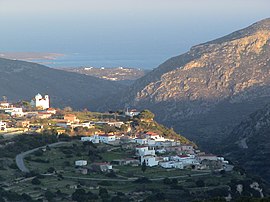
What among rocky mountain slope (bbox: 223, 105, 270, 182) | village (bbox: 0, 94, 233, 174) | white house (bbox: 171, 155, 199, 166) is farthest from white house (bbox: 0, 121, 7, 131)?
rocky mountain slope (bbox: 223, 105, 270, 182)

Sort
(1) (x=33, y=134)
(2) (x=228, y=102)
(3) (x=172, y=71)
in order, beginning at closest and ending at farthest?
(1) (x=33, y=134) < (2) (x=228, y=102) < (3) (x=172, y=71)

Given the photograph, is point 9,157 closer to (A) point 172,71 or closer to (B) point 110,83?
(A) point 172,71

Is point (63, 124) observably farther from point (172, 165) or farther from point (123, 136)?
point (172, 165)

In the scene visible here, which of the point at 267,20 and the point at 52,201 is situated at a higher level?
the point at 267,20

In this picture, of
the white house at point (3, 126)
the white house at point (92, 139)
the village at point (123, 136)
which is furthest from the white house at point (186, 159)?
the white house at point (3, 126)

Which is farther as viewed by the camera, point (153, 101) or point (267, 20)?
point (267, 20)

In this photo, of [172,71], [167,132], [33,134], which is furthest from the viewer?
[172,71]

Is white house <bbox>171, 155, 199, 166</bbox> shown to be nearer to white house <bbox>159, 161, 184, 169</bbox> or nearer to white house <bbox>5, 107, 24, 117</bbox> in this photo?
white house <bbox>159, 161, 184, 169</bbox>

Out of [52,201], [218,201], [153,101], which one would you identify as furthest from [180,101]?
[218,201]
